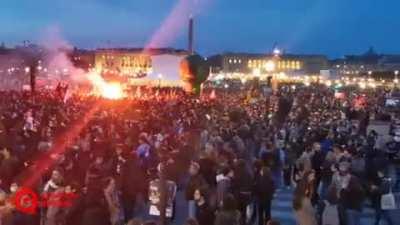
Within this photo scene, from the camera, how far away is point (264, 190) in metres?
12.1

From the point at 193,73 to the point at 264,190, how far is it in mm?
41474

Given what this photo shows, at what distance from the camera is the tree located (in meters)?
53.2

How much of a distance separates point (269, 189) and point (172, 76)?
78.5 metres

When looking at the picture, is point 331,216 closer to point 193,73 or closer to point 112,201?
point 112,201

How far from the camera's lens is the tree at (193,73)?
175 feet

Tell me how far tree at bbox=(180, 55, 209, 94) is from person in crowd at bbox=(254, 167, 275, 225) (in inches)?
1587

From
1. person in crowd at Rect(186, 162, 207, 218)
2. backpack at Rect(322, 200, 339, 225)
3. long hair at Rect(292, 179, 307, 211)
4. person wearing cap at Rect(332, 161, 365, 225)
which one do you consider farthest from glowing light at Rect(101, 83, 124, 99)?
backpack at Rect(322, 200, 339, 225)

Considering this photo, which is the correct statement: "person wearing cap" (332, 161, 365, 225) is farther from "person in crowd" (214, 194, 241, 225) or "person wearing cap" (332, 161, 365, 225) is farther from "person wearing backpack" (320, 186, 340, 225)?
"person in crowd" (214, 194, 241, 225)

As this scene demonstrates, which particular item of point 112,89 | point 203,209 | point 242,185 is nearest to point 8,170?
point 203,209

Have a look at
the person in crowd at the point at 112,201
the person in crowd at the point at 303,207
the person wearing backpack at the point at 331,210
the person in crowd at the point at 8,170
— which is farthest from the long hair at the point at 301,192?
the person in crowd at the point at 8,170

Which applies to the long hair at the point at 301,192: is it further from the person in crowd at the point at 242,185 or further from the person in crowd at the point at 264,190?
the person in crowd at the point at 264,190

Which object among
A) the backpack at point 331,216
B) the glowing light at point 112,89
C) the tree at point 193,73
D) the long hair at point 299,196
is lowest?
the backpack at point 331,216

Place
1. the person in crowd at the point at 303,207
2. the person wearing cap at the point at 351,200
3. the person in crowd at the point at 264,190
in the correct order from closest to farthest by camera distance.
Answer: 1. the person in crowd at the point at 303,207
2. the person wearing cap at the point at 351,200
3. the person in crowd at the point at 264,190

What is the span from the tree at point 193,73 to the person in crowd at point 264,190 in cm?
4031
